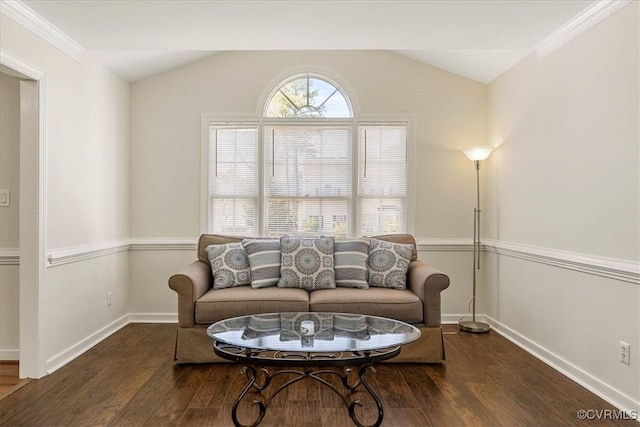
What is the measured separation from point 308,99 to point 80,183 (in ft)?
7.65

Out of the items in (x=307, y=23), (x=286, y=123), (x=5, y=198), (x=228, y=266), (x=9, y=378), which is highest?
(x=307, y=23)

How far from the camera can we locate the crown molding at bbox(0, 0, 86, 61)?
9.18 feet

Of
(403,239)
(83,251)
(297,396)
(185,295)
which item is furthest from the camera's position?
(403,239)

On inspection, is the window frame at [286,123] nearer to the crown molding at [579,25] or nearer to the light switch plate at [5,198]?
the crown molding at [579,25]

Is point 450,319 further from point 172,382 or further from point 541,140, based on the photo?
point 172,382

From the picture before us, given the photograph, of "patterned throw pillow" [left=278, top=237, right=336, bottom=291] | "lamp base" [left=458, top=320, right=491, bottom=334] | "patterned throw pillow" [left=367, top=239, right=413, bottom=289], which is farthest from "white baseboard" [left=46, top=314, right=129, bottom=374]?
"lamp base" [left=458, top=320, right=491, bottom=334]

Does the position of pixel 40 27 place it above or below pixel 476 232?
above

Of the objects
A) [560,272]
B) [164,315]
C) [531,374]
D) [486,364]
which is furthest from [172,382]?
[560,272]

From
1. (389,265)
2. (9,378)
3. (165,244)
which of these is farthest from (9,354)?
(389,265)

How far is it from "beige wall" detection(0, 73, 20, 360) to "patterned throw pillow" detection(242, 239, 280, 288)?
1.77 metres

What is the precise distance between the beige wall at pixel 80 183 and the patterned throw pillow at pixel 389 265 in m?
2.41

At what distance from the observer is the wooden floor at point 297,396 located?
8.21ft

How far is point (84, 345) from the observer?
12.3 ft

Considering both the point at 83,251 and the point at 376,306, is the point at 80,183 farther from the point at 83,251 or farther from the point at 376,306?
the point at 376,306
